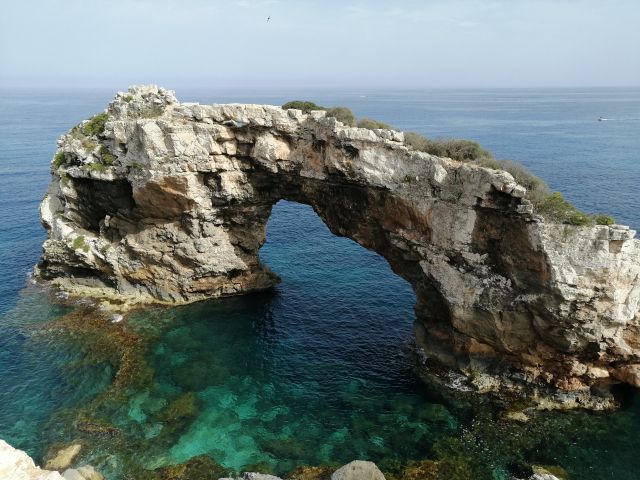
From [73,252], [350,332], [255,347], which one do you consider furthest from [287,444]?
[73,252]

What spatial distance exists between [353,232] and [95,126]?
80.0 feet

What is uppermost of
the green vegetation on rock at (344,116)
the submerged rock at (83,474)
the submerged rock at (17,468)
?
the green vegetation on rock at (344,116)

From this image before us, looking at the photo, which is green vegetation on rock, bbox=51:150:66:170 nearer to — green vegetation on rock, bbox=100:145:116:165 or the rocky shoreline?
green vegetation on rock, bbox=100:145:116:165

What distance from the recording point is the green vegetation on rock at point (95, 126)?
129 ft

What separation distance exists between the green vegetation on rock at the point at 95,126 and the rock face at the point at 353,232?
19 centimetres

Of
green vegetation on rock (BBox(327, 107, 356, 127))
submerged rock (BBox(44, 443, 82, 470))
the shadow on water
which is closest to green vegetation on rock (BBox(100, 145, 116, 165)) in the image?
the shadow on water

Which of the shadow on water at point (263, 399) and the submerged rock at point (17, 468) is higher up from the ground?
the submerged rock at point (17, 468)

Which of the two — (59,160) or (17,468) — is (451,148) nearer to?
(17,468)

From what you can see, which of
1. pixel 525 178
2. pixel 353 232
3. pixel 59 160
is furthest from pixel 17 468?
pixel 59 160

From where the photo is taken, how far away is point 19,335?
35625 millimetres

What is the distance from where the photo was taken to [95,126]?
130ft

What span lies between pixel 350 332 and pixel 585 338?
16872 mm

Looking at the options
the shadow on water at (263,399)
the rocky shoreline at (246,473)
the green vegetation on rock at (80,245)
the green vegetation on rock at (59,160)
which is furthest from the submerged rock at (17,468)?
the green vegetation on rock at (59,160)

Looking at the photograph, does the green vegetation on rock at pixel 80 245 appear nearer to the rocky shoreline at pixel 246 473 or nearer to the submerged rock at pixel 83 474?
the rocky shoreline at pixel 246 473
